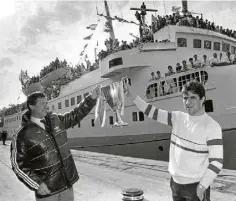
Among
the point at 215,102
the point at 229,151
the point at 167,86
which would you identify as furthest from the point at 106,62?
the point at 229,151

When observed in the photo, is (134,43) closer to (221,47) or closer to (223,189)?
(221,47)

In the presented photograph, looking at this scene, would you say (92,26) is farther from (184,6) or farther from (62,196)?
(62,196)

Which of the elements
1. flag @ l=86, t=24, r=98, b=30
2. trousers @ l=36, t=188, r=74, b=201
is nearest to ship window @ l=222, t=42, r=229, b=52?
flag @ l=86, t=24, r=98, b=30

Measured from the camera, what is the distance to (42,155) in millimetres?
2465

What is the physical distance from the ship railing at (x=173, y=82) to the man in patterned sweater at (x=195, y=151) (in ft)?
29.2

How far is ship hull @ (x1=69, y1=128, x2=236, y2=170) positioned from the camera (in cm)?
1091

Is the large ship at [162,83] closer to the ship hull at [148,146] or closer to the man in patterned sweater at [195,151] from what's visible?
the ship hull at [148,146]

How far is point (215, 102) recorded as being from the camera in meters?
11.1

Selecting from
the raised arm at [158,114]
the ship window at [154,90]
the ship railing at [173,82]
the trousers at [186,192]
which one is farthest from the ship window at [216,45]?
the trousers at [186,192]

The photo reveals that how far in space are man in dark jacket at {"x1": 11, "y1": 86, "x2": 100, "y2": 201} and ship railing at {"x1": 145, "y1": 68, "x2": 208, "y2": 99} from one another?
913cm

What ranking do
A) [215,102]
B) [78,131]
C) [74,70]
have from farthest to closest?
[74,70]
[78,131]
[215,102]

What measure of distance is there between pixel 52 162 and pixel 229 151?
10557mm

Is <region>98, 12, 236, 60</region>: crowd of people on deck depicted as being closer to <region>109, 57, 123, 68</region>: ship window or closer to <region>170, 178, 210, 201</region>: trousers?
<region>109, 57, 123, 68</region>: ship window

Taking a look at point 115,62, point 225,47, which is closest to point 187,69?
point 115,62
